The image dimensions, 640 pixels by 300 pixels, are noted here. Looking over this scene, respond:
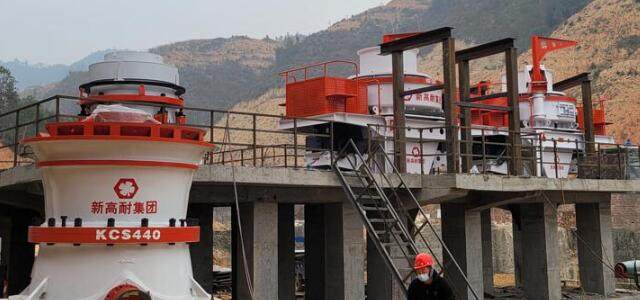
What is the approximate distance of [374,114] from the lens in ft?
55.7

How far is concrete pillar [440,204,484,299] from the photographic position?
55.5 feet

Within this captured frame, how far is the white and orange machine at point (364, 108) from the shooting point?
1655 centimetres

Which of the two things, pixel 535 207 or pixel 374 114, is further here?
pixel 535 207

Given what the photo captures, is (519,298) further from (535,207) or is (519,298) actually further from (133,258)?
(133,258)

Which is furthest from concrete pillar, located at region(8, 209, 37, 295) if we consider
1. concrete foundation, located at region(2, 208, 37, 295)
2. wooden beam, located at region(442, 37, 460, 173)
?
wooden beam, located at region(442, 37, 460, 173)

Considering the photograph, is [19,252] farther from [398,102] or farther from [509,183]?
[509,183]

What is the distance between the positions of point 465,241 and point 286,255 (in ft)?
15.4

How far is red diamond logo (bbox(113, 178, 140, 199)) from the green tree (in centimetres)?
6789

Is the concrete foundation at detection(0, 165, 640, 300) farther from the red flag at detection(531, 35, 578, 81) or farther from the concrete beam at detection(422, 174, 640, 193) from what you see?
the red flag at detection(531, 35, 578, 81)

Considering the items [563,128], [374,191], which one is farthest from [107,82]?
[563,128]

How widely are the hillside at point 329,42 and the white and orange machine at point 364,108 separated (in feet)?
285

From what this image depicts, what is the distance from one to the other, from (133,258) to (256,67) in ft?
517

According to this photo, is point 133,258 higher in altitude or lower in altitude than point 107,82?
lower

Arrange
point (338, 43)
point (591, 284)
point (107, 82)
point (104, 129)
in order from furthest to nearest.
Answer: point (338, 43), point (591, 284), point (107, 82), point (104, 129)
